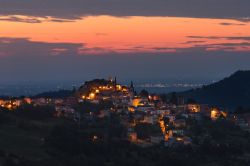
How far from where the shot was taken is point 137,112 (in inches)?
3066

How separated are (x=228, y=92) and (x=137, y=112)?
52.5m

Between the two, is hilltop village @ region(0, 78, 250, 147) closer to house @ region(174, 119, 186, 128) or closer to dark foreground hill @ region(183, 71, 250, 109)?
house @ region(174, 119, 186, 128)

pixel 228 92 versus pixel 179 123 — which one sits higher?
pixel 228 92

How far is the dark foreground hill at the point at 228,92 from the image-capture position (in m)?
121

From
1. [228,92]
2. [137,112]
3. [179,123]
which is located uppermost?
[228,92]

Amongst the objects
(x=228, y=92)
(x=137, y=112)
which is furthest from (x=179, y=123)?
(x=228, y=92)

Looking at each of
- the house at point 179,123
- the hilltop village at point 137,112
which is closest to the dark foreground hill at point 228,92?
the hilltop village at point 137,112

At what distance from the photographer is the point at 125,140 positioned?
62344 mm

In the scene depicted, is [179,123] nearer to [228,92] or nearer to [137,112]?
[137,112]

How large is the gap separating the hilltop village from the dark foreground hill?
90.5 feet

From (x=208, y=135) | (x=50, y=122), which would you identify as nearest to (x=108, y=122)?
(x=50, y=122)

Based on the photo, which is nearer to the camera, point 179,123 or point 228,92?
point 179,123

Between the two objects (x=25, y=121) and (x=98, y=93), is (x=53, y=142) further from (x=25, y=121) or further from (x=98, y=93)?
(x=98, y=93)

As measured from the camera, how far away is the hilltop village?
219 feet
